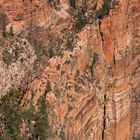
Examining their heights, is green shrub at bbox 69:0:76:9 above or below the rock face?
above

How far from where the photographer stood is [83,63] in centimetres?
3366

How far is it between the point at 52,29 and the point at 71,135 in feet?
58.9

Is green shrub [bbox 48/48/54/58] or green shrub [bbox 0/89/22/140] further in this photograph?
green shrub [bbox 48/48/54/58]

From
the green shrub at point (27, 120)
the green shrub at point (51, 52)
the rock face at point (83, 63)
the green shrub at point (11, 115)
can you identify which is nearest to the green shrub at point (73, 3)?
the rock face at point (83, 63)

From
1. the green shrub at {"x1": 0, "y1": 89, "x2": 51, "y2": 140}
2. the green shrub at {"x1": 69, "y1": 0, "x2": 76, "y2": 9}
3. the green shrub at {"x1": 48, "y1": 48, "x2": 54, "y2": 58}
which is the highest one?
the green shrub at {"x1": 69, "y1": 0, "x2": 76, "y2": 9}

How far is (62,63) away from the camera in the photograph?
30.3 meters

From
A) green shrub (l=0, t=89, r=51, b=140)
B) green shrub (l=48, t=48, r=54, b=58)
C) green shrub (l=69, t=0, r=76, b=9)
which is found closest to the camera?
green shrub (l=0, t=89, r=51, b=140)

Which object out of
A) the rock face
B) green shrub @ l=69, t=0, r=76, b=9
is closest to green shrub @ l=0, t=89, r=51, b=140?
the rock face

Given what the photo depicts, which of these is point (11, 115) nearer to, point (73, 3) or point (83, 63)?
point (83, 63)

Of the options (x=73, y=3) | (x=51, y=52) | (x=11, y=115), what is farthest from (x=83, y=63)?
(x=73, y=3)

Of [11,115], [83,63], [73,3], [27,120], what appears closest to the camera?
[27,120]

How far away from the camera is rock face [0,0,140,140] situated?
1166 inches

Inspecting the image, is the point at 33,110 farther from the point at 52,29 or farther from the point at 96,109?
the point at 52,29

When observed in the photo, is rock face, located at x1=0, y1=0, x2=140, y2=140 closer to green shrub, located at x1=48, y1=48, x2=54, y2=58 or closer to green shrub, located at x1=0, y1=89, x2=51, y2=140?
green shrub, located at x1=48, y1=48, x2=54, y2=58
